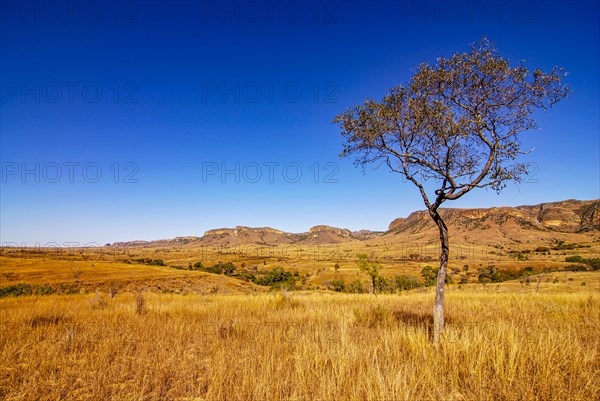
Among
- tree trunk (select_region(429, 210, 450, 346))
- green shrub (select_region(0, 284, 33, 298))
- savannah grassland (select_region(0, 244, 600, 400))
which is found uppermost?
tree trunk (select_region(429, 210, 450, 346))

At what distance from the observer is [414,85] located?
8531 millimetres

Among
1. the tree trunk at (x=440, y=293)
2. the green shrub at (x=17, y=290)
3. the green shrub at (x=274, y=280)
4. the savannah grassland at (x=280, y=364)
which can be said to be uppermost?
the tree trunk at (x=440, y=293)

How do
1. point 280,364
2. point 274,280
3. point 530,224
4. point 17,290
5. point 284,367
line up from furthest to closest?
point 530,224 < point 274,280 < point 17,290 < point 284,367 < point 280,364

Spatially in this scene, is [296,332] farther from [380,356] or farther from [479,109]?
[479,109]

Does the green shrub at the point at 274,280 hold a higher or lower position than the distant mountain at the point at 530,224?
lower

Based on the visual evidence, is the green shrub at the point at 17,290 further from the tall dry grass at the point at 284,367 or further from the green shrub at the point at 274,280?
the green shrub at the point at 274,280

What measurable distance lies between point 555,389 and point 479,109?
6.55 meters

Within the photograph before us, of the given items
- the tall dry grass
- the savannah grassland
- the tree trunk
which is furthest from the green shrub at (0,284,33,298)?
the tree trunk

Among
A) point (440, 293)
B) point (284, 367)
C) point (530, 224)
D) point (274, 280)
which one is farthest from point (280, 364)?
point (530, 224)

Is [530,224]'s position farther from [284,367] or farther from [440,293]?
[284,367]

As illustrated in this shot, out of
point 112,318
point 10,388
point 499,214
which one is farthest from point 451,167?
point 499,214

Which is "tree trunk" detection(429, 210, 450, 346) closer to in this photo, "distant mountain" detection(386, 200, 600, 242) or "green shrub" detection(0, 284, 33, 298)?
"green shrub" detection(0, 284, 33, 298)

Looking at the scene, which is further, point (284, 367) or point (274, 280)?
point (274, 280)

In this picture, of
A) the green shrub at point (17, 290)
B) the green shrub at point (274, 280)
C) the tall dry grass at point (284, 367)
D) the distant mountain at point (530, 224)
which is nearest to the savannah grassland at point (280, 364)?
the tall dry grass at point (284, 367)
